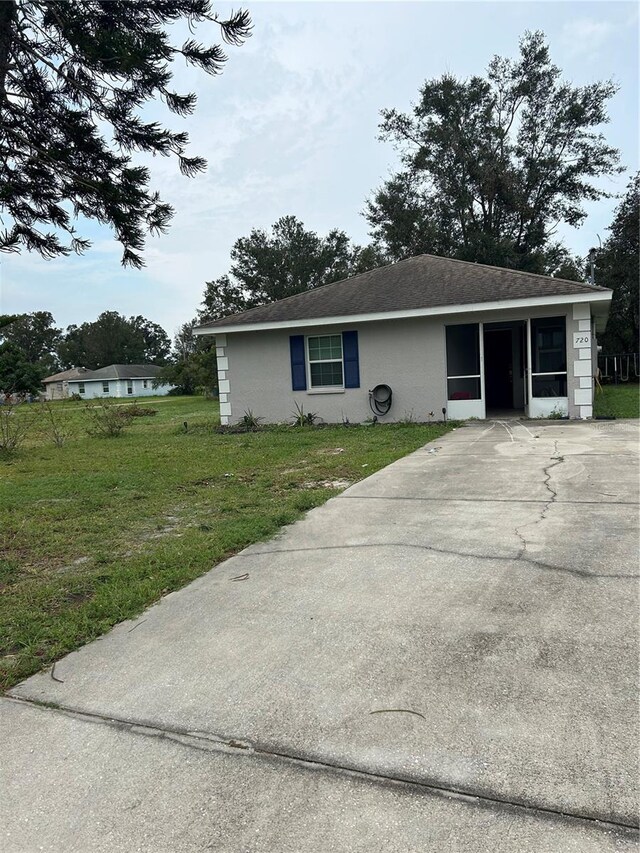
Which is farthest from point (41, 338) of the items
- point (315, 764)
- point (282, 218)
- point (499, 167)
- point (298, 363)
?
point (315, 764)

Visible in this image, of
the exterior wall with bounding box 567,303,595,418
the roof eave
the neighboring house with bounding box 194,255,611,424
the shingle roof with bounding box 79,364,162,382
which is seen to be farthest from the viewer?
the shingle roof with bounding box 79,364,162,382

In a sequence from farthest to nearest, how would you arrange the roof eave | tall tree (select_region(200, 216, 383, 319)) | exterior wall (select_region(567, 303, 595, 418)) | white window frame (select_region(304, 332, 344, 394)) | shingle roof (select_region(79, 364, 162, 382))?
shingle roof (select_region(79, 364, 162, 382)) → tall tree (select_region(200, 216, 383, 319)) → white window frame (select_region(304, 332, 344, 394)) → exterior wall (select_region(567, 303, 595, 418)) → the roof eave

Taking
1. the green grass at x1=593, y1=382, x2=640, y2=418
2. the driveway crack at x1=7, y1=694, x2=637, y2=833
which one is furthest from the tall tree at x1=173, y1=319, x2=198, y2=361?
the driveway crack at x1=7, y1=694, x2=637, y2=833

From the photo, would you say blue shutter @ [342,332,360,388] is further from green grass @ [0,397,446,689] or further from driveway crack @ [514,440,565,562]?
driveway crack @ [514,440,565,562]

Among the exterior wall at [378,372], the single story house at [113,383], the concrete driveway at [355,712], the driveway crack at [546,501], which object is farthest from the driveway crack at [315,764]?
the single story house at [113,383]

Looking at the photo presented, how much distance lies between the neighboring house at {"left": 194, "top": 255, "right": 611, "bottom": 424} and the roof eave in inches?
0.9

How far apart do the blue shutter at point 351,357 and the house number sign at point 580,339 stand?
4.66m

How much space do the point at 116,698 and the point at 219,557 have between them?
6.32ft

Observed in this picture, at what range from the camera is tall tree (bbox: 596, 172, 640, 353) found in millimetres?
25578

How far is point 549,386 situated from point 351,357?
4442 millimetres

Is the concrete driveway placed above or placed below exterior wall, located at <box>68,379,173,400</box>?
below

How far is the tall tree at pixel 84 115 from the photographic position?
3.97 meters

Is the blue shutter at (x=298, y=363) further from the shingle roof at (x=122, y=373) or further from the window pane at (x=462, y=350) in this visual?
the shingle roof at (x=122, y=373)

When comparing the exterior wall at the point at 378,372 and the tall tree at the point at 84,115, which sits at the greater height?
the tall tree at the point at 84,115
